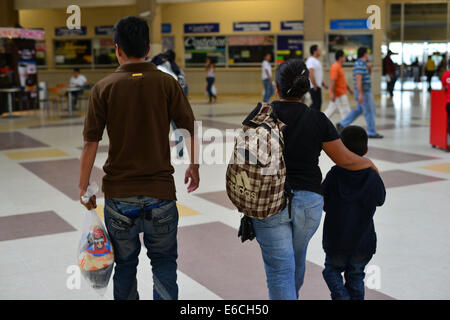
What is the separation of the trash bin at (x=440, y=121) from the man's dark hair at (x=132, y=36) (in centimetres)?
750

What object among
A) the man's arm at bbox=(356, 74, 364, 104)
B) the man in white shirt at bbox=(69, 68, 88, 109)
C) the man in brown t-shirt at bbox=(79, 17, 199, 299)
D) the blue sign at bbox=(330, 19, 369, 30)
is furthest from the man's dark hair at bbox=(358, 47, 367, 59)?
the blue sign at bbox=(330, 19, 369, 30)

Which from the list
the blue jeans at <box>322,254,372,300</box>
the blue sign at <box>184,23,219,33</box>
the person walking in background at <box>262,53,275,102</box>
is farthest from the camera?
the blue sign at <box>184,23,219,33</box>

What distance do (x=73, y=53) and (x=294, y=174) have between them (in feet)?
84.2

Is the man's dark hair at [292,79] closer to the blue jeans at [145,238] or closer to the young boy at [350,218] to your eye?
the young boy at [350,218]

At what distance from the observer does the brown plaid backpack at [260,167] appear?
2.75 metres

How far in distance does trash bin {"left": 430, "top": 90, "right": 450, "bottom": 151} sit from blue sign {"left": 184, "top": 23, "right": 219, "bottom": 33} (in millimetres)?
17095

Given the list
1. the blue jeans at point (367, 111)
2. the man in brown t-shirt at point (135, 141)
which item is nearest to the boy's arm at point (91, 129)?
the man in brown t-shirt at point (135, 141)

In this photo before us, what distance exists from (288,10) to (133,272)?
910 inches

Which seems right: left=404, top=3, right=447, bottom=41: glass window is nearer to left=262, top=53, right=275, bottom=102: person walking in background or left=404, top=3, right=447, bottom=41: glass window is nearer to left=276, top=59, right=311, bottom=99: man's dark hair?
left=262, top=53, right=275, bottom=102: person walking in background

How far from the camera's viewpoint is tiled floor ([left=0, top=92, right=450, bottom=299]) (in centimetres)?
388

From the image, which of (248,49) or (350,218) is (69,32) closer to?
(248,49)

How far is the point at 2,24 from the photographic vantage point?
77.6ft
